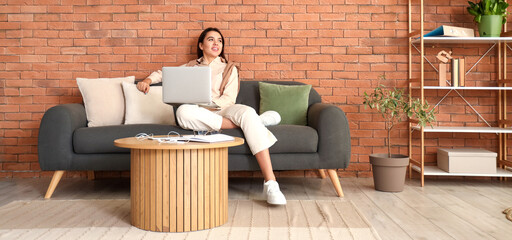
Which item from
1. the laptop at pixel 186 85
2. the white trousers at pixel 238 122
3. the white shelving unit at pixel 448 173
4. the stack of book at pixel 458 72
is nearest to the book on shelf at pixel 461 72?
the stack of book at pixel 458 72

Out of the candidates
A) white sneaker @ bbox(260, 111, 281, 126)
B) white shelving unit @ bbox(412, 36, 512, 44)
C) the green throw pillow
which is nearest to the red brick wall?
white shelving unit @ bbox(412, 36, 512, 44)

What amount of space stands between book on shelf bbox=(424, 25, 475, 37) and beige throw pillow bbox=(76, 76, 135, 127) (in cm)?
255

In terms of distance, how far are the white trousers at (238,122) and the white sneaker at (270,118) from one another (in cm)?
18

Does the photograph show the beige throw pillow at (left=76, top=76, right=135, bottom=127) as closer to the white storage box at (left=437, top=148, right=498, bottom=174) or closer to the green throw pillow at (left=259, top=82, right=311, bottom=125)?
the green throw pillow at (left=259, top=82, right=311, bottom=125)

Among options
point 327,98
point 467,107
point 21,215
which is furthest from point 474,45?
point 21,215

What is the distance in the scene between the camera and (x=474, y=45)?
3439 mm

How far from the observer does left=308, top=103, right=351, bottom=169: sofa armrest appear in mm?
2646

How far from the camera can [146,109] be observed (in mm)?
3047

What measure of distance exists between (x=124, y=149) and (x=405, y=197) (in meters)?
1.92

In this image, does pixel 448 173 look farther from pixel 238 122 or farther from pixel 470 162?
pixel 238 122

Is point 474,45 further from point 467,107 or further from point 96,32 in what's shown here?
point 96,32

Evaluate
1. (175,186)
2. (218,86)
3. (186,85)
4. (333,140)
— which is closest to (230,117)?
(218,86)

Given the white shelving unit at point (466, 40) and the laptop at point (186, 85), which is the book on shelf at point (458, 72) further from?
the laptop at point (186, 85)

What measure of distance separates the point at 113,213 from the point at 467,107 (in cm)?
301
